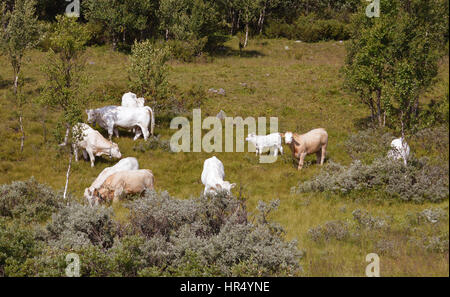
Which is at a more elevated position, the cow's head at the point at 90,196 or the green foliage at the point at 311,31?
the green foliage at the point at 311,31

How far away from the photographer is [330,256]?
10.8m

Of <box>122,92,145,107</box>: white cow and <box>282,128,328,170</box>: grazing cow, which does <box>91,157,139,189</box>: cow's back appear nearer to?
<box>282,128,328,170</box>: grazing cow

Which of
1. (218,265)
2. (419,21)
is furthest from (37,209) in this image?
(419,21)

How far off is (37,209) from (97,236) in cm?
473

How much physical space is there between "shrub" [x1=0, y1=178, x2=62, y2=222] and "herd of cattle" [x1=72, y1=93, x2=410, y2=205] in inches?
50.0

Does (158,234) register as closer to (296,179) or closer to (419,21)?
(296,179)

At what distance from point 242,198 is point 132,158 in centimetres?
768

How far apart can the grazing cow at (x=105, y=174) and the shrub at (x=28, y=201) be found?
3.27 ft

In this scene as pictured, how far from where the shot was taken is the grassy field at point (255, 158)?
11156mm

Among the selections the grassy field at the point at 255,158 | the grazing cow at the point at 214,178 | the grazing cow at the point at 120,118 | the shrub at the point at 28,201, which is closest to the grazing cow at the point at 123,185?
the shrub at the point at 28,201

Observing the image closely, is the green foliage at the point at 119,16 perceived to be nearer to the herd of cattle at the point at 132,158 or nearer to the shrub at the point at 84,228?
the herd of cattle at the point at 132,158

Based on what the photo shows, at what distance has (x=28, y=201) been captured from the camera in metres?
14.9

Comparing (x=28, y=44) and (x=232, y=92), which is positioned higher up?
(x=28, y=44)

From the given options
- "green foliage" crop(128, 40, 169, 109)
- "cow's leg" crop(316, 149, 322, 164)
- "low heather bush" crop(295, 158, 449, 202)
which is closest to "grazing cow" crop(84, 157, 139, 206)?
"low heather bush" crop(295, 158, 449, 202)
